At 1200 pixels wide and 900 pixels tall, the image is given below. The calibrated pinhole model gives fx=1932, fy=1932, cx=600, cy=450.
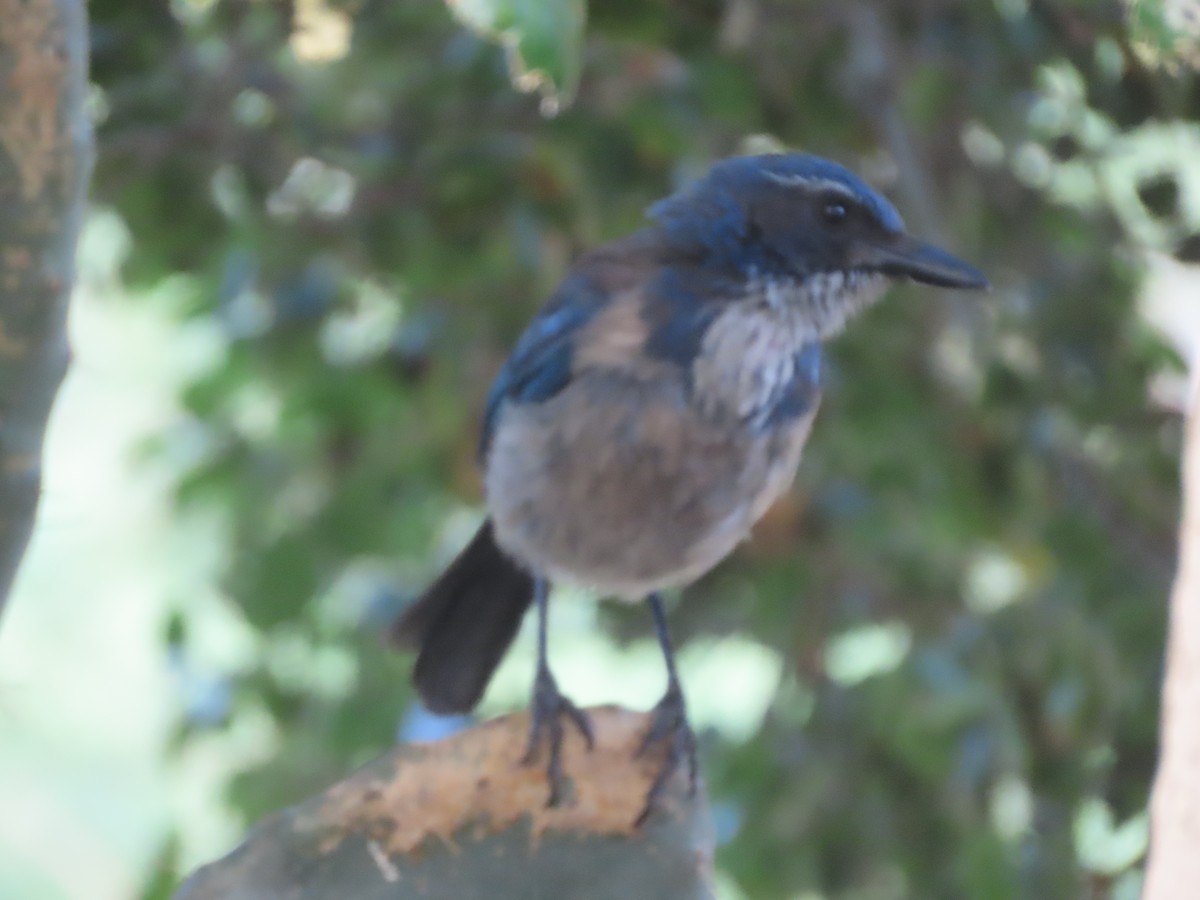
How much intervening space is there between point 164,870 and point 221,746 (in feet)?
4.28

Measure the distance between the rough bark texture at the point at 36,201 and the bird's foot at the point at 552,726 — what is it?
819mm

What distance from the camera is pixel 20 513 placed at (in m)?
2.27

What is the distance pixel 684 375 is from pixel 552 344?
32cm

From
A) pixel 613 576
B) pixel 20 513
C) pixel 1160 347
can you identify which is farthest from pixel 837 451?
pixel 20 513

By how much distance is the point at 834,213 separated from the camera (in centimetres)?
299

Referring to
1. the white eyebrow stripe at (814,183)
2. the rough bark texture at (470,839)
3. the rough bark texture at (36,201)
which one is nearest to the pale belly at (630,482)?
the white eyebrow stripe at (814,183)

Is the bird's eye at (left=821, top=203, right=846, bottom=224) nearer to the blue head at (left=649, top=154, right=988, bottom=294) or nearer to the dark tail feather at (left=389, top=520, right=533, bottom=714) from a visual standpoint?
the blue head at (left=649, top=154, right=988, bottom=294)

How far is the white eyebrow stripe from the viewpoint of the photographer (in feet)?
9.75

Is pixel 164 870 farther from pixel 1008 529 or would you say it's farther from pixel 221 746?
pixel 1008 529

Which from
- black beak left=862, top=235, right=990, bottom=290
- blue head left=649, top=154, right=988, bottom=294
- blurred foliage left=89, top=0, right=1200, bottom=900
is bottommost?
blurred foliage left=89, top=0, right=1200, bottom=900

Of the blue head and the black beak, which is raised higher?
the blue head

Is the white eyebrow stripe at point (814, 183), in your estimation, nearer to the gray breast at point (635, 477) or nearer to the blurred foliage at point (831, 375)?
the gray breast at point (635, 477)

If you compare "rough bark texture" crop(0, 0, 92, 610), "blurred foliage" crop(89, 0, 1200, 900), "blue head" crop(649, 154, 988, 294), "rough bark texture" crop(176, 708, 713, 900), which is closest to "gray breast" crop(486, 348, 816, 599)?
"blue head" crop(649, 154, 988, 294)

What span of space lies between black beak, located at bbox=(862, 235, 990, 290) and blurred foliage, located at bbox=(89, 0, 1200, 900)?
0.71 metres
